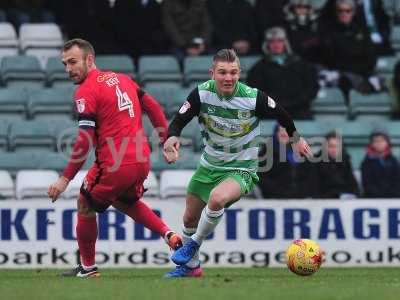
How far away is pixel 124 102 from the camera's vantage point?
34.9ft

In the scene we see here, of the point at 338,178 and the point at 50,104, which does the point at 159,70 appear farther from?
the point at 338,178

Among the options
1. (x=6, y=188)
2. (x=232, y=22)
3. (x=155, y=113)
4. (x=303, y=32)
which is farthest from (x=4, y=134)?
Answer: (x=155, y=113)

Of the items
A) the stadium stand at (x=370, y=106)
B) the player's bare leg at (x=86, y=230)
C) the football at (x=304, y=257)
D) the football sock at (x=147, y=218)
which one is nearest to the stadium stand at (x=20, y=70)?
the stadium stand at (x=370, y=106)

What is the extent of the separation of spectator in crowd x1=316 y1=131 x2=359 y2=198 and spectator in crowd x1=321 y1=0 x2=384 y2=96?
8.05 feet

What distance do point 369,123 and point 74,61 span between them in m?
6.57

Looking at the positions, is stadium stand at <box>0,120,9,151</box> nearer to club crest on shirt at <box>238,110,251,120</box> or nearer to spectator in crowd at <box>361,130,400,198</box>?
spectator in crowd at <box>361,130,400,198</box>

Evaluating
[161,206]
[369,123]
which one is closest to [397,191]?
[369,123]

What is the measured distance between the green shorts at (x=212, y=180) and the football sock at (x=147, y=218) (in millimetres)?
384

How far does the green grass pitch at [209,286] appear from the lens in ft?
28.5

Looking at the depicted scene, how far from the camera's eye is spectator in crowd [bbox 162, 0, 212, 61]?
56.6 ft

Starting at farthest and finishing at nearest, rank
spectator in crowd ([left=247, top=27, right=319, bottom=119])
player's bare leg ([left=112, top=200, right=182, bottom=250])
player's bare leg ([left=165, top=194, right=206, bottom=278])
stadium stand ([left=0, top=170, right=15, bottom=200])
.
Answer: spectator in crowd ([left=247, top=27, right=319, bottom=119]) → stadium stand ([left=0, top=170, right=15, bottom=200]) → player's bare leg ([left=165, top=194, right=206, bottom=278]) → player's bare leg ([left=112, top=200, right=182, bottom=250])

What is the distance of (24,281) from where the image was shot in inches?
416

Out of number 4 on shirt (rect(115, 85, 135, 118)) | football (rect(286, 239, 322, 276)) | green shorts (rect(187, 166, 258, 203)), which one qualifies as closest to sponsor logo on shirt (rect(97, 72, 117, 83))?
number 4 on shirt (rect(115, 85, 135, 118))

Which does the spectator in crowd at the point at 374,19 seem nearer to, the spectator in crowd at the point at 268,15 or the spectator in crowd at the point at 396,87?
the spectator in crowd at the point at 268,15
